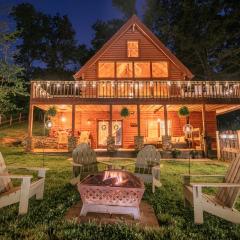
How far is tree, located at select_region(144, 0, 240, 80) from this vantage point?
21.2m

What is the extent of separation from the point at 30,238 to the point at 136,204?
5.18ft

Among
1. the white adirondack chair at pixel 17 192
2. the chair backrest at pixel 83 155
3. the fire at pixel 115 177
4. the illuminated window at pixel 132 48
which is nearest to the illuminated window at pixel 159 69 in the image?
the illuminated window at pixel 132 48

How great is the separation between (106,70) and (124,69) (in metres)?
1.29

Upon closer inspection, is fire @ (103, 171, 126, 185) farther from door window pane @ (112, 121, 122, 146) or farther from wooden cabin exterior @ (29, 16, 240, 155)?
door window pane @ (112, 121, 122, 146)

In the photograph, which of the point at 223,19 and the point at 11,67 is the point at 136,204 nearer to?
the point at 11,67

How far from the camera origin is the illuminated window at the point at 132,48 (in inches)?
627

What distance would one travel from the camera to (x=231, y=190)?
3545mm

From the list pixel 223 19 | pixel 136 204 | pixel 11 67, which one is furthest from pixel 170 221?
pixel 223 19

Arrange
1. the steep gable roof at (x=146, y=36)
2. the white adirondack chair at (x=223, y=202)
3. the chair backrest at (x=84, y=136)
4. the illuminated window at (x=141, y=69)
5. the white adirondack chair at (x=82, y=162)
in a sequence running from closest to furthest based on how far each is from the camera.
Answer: the white adirondack chair at (x=223, y=202)
the white adirondack chair at (x=82, y=162)
the chair backrest at (x=84, y=136)
the steep gable roof at (x=146, y=36)
the illuminated window at (x=141, y=69)

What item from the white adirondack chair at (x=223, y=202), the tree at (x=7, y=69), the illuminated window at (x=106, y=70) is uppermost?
the illuminated window at (x=106, y=70)

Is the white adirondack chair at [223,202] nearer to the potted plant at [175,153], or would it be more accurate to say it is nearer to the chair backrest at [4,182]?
the chair backrest at [4,182]

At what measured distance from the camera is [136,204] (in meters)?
3.54

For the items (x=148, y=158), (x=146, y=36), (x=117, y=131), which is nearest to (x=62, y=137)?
(x=117, y=131)

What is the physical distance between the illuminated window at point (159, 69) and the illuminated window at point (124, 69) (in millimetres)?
1651
